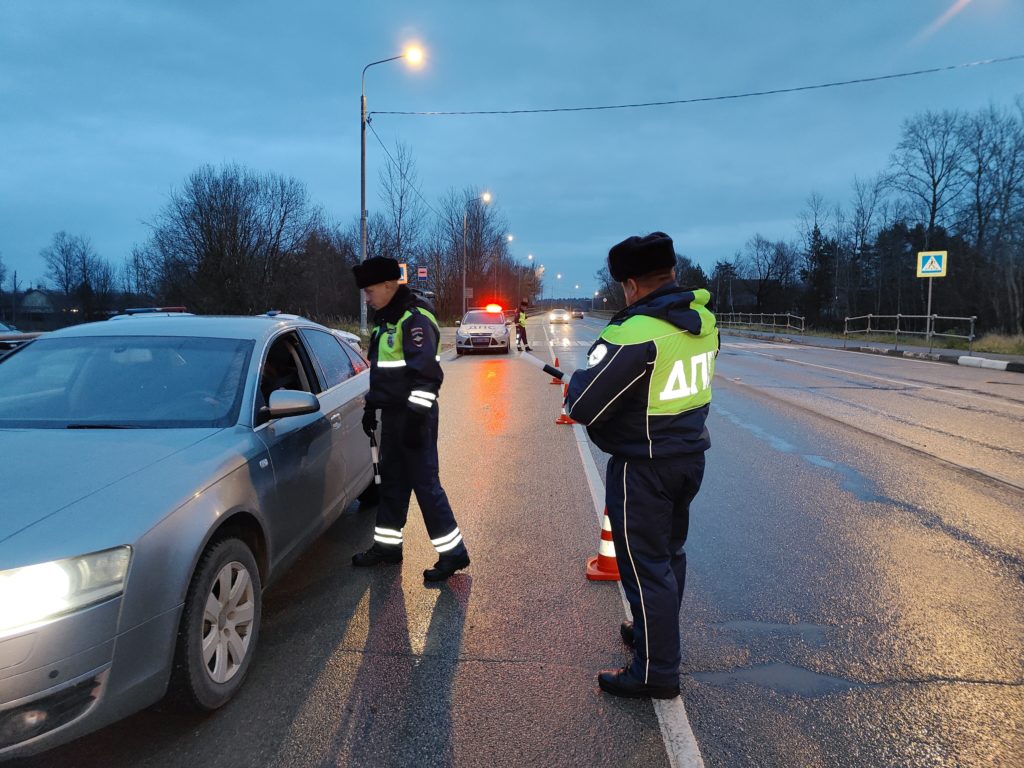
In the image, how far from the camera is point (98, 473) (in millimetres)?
2564

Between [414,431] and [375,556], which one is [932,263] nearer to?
[414,431]

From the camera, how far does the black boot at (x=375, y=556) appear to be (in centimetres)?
427

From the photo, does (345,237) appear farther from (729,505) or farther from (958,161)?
(729,505)

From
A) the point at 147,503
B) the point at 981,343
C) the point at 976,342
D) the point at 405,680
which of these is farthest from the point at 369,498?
the point at 976,342

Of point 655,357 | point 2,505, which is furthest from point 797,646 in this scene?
point 2,505

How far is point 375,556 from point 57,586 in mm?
2308

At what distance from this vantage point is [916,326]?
51.3 m

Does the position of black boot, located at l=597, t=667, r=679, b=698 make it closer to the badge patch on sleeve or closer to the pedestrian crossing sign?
the badge patch on sleeve

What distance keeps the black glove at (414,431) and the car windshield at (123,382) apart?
3.18 ft

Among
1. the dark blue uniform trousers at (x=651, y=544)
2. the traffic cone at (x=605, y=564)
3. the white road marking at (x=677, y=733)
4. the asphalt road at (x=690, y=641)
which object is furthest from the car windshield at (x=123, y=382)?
the white road marking at (x=677, y=733)

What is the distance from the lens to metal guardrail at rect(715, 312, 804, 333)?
4256cm

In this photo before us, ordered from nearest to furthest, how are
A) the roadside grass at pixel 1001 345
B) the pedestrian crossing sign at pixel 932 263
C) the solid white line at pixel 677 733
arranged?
the solid white line at pixel 677 733
the roadside grass at pixel 1001 345
the pedestrian crossing sign at pixel 932 263

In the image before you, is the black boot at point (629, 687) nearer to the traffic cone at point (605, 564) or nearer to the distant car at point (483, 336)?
the traffic cone at point (605, 564)

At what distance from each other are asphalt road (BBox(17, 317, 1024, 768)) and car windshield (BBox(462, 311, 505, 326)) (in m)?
17.6
